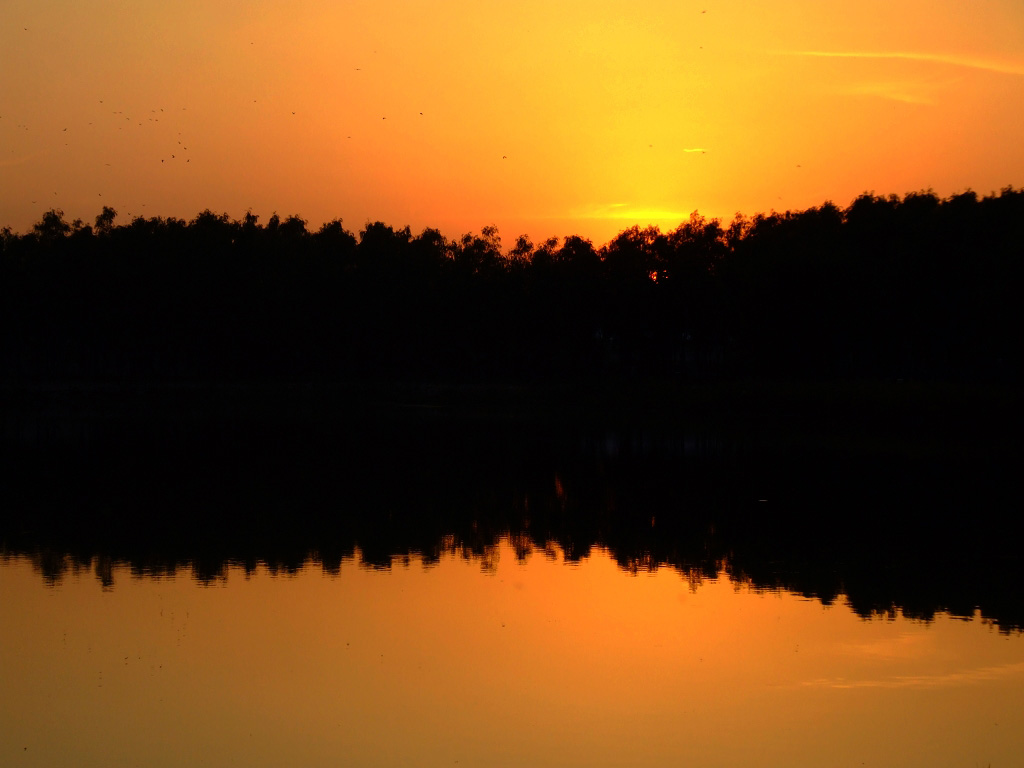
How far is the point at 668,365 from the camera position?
86.8 meters

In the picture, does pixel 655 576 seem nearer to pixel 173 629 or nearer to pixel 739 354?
pixel 173 629

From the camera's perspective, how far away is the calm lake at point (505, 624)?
9727 millimetres

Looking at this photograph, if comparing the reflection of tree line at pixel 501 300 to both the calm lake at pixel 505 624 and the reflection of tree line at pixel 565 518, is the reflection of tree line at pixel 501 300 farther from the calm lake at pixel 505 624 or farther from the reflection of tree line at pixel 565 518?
the calm lake at pixel 505 624

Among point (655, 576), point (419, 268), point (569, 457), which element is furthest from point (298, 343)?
point (655, 576)

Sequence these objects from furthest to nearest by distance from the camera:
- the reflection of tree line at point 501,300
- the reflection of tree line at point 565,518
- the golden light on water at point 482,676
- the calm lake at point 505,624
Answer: the reflection of tree line at point 501,300 → the reflection of tree line at point 565,518 → the calm lake at point 505,624 → the golden light on water at point 482,676

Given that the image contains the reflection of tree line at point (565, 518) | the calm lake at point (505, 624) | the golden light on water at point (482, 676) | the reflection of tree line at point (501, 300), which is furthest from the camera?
the reflection of tree line at point (501, 300)

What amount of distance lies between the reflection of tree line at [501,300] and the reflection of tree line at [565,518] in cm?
3462

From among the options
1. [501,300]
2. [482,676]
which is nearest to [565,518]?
[482,676]

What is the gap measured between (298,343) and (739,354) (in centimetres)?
3533

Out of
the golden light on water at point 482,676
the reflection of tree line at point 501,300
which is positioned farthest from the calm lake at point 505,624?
the reflection of tree line at point 501,300

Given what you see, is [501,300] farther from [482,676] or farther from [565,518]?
[482,676]

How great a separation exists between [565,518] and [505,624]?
8550mm

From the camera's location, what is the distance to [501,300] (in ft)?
299

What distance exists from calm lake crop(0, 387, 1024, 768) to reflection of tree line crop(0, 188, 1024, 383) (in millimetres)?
41952
